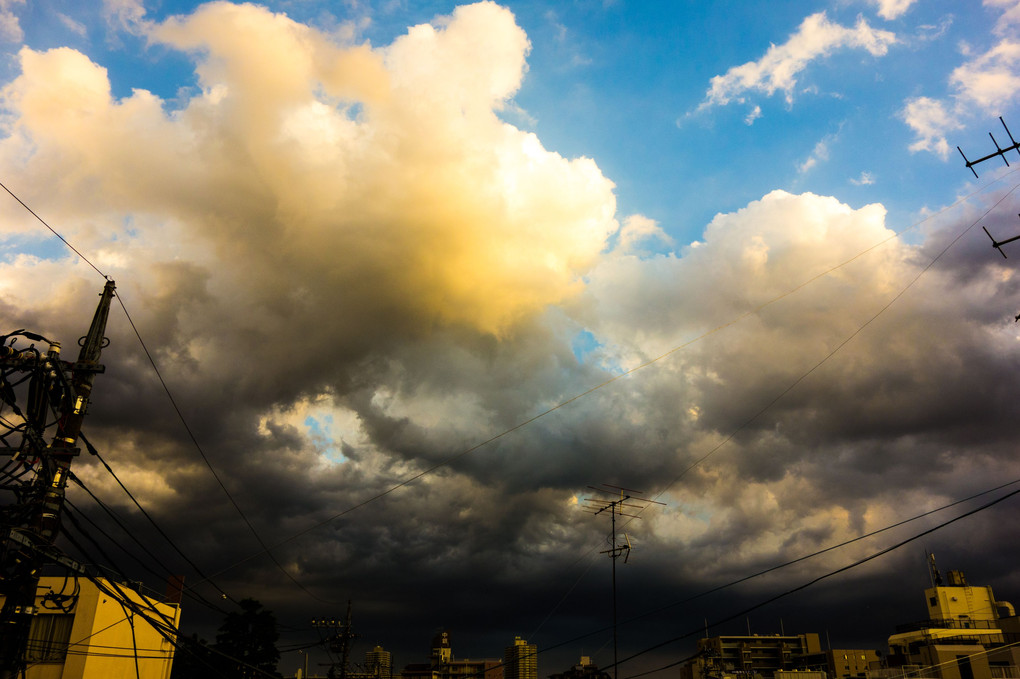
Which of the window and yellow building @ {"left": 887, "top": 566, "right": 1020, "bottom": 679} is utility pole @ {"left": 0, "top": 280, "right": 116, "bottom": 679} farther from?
yellow building @ {"left": 887, "top": 566, "right": 1020, "bottom": 679}

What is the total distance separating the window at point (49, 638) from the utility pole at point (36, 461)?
30.6 m

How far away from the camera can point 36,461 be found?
61.4 ft

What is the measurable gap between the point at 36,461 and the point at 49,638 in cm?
3448

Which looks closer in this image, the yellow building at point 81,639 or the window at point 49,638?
the window at point 49,638

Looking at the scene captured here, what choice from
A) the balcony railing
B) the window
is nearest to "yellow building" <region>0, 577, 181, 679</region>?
the window

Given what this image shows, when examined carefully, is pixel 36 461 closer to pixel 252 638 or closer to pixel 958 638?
pixel 252 638

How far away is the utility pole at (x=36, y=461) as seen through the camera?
1761 centimetres

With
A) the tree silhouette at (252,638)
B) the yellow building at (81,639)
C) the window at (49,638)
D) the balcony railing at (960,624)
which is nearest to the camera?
the window at (49,638)

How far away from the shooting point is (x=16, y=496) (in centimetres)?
1847

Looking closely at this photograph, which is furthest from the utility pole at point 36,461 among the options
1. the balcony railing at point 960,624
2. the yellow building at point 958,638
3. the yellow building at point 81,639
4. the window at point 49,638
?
the balcony railing at point 960,624

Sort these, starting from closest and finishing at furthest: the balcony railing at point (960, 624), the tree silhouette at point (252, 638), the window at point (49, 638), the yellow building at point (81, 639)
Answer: the window at point (49, 638) → the yellow building at point (81, 639) → the tree silhouette at point (252, 638) → the balcony railing at point (960, 624)

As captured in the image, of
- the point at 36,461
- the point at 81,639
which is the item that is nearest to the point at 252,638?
the point at 81,639

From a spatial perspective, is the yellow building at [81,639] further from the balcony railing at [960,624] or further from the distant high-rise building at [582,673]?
the balcony railing at [960,624]

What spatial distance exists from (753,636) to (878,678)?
102391 millimetres
